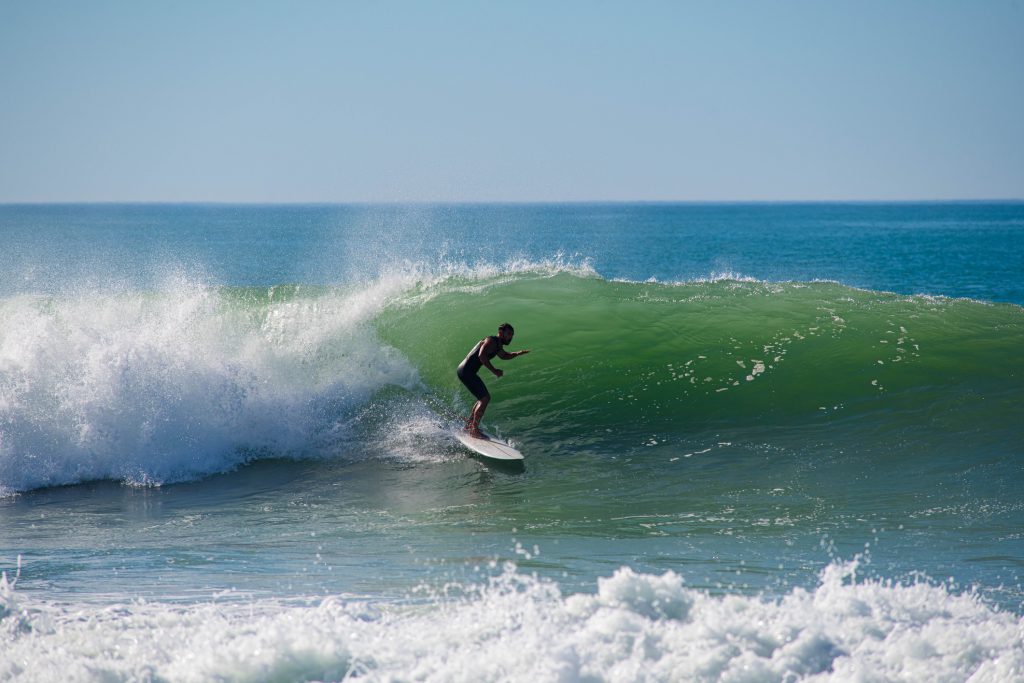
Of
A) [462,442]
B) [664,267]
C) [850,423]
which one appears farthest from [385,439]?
[664,267]

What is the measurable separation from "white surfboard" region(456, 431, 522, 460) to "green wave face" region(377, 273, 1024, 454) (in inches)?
34.9

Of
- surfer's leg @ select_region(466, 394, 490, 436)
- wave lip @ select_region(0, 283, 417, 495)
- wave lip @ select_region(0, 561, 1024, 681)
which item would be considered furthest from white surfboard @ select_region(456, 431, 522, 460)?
wave lip @ select_region(0, 561, 1024, 681)

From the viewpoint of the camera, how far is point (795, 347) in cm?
1355

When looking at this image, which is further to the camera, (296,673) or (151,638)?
(151,638)

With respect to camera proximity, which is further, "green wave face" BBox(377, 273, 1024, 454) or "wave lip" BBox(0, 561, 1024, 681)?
"green wave face" BBox(377, 273, 1024, 454)

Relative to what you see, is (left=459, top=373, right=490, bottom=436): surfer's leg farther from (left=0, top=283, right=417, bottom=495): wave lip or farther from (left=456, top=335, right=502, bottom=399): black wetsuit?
(left=0, top=283, right=417, bottom=495): wave lip

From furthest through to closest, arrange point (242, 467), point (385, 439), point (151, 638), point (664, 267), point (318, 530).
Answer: point (664, 267)
point (385, 439)
point (242, 467)
point (318, 530)
point (151, 638)

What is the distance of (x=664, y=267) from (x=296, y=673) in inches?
1770

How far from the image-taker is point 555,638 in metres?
5.05

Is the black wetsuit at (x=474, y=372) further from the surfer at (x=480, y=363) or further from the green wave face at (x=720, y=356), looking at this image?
the green wave face at (x=720, y=356)

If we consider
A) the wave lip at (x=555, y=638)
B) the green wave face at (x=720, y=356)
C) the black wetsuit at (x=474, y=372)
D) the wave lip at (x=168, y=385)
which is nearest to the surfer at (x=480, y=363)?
the black wetsuit at (x=474, y=372)

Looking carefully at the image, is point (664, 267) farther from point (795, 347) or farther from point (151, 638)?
point (151, 638)

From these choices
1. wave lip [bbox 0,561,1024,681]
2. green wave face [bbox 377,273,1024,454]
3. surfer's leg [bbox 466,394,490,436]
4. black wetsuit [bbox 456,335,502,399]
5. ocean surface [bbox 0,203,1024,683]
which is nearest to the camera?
wave lip [bbox 0,561,1024,681]

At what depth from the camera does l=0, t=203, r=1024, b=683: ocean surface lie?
16.6ft
